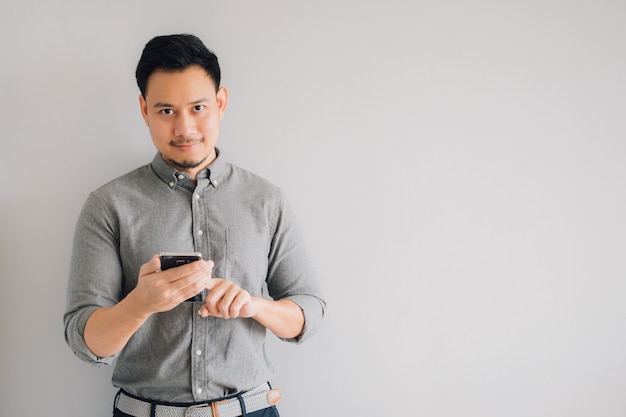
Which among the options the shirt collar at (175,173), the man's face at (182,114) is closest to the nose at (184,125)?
the man's face at (182,114)

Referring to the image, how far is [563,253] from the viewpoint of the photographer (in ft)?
5.73

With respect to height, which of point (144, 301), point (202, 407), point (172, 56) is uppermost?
point (172, 56)

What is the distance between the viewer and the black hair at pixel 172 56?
138 centimetres

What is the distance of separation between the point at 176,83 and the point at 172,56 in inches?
2.5

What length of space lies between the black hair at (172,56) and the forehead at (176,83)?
0.4 inches

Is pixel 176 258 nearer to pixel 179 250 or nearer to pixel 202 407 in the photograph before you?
pixel 179 250

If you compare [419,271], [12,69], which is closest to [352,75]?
[419,271]

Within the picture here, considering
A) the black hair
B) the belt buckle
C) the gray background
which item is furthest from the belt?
the black hair

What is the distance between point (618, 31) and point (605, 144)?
1.11 ft

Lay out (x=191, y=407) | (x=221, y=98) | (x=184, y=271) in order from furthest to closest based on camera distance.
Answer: (x=221, y=98) → (x=191, y=407) → (x=184, y=271)

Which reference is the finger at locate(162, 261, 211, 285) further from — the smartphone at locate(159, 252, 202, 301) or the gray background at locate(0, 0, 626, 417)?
the gray background at locate(0, 0, 626, 417)

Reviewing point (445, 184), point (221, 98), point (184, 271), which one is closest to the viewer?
point (184, 271)

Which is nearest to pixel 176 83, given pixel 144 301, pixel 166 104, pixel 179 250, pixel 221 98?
pixel 166 104

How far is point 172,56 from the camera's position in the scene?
1.37 m
